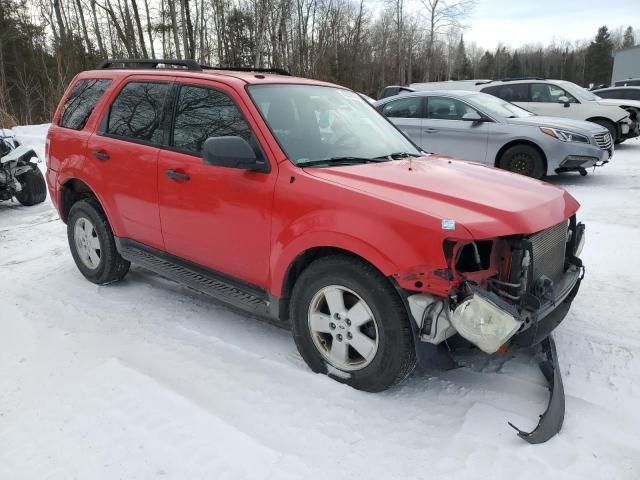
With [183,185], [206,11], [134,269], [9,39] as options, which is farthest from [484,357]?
[9,39]

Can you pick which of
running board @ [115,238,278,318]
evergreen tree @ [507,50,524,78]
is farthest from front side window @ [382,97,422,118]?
evergreen tree @ [507,50,524,78]

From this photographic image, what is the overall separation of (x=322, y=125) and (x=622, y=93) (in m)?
16.9

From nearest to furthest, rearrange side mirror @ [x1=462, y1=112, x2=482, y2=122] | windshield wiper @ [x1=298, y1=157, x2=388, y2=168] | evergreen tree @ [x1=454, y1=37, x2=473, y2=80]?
windshield wiper @ [x1=298, y1=157, x2=388, y2=168] < side mirror @ [x1=462, y1=112, x2=482, y2=122] < evergreen tree @ [x1=454, y1=37, x2=473, y2=80]

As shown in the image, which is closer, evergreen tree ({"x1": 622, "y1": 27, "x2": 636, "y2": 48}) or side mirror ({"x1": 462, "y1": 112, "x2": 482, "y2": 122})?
side mirror ({"x1": 462, "y1": 112, "x2": 482, "y2": 122})

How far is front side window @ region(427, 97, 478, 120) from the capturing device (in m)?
9.21

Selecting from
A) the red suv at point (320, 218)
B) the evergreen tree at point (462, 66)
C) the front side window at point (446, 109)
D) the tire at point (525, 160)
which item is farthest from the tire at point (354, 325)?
the evergreen tree at point (462, 66)

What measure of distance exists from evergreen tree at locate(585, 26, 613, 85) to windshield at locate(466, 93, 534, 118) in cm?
7275

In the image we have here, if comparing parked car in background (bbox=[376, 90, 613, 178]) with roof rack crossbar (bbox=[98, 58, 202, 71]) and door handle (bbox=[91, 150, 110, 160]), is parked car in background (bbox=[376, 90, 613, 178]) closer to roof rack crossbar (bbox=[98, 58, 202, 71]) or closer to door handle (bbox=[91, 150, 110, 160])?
roof rack crossbar (bbox=[98, 58, 202, 71])

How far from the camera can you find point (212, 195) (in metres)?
3.48

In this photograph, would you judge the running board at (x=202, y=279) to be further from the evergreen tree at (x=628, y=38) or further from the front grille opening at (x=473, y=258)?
the evergreen tree at (x=628, y=38)

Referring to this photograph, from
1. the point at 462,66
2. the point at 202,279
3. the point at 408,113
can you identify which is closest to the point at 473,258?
the point at 202,279

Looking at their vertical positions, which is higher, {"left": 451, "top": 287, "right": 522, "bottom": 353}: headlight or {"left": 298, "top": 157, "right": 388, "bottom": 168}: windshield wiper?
{"left": 298, "top": 157, "right": 388, "bottom": 168}: windshield wiper

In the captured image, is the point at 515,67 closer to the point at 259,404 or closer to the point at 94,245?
the point at 94,245

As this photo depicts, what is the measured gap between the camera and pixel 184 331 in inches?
151
